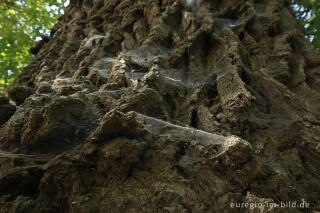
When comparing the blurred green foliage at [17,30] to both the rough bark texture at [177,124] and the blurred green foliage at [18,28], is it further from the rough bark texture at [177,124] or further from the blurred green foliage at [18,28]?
the rough bark texture at [177,124]

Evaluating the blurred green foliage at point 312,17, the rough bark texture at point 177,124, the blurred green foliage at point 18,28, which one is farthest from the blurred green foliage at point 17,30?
the blurred green foliage at point 312,17

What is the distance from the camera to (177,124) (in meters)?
2.91

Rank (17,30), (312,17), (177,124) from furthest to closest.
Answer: (17,30) < (312,17) < (177,124)

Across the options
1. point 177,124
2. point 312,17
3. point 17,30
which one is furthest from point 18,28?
point 312,17

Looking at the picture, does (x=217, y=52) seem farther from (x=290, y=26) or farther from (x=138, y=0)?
(x=138, y=0)

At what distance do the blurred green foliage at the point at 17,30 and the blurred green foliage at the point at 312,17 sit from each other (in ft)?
36.7

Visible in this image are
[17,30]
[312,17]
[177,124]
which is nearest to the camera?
[177,124]

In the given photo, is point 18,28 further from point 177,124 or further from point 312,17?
point 312,17

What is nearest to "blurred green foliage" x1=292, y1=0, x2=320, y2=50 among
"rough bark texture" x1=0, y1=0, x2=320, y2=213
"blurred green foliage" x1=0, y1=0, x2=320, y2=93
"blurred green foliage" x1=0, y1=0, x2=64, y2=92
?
"blurred green foliage" x1=0, y1=0, x2=320, y2=93

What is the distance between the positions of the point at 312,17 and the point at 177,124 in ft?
26.3

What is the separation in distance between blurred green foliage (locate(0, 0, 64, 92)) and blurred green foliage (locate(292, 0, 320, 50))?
1118cm

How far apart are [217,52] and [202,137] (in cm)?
227

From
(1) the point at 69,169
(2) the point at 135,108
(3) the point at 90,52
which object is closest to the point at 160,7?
(3) the point at 90,52

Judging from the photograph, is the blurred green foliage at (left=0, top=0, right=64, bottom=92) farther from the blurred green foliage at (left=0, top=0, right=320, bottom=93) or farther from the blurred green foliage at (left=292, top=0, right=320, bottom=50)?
the blurred green foliage at (left=292, top=0, right=320, bottom=50)
